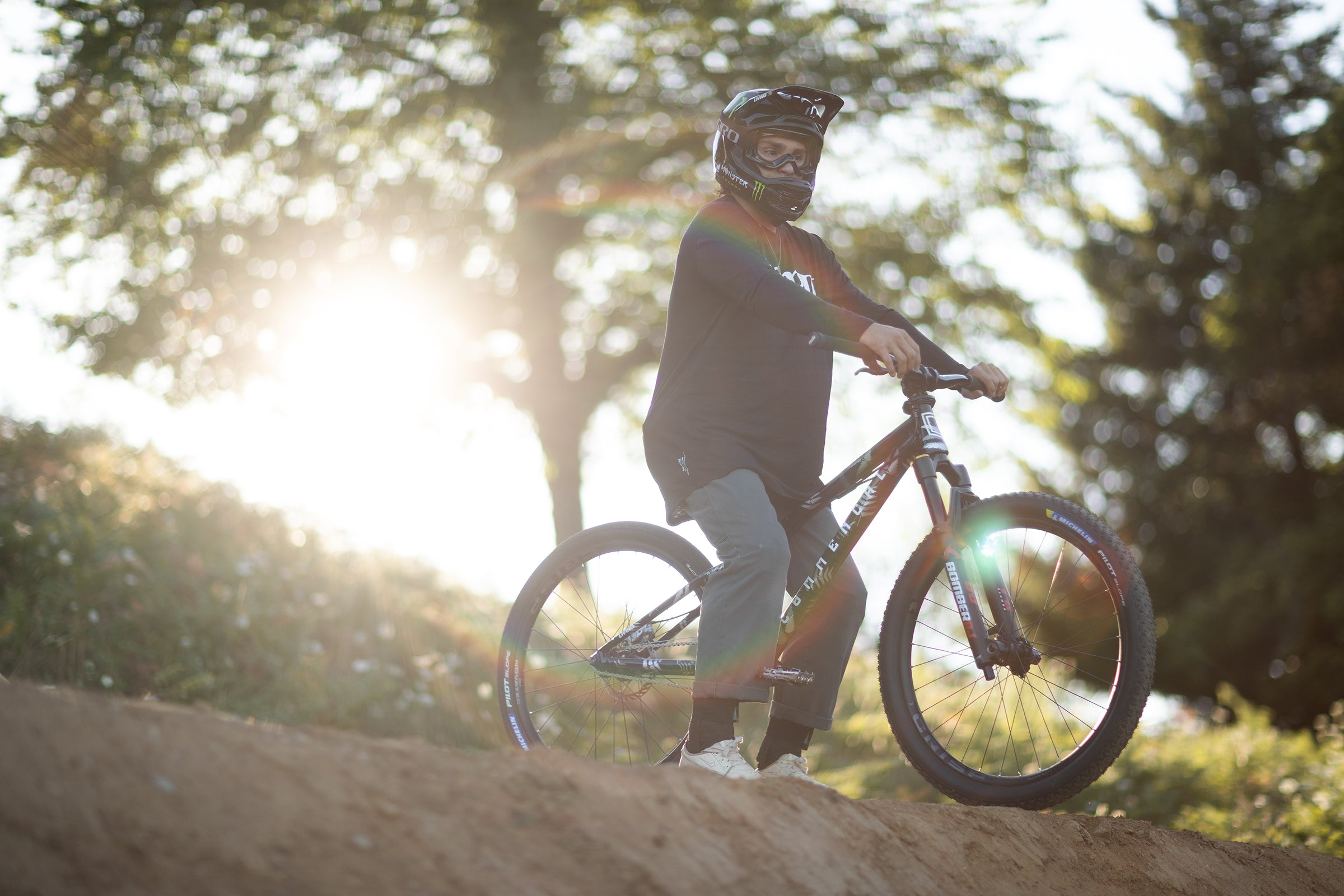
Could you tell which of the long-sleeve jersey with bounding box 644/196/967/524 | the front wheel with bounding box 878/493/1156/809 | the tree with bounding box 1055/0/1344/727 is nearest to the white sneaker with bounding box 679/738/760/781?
the front wheel with bounding box 878/493/1156/809

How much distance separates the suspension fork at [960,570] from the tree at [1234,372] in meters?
15.2

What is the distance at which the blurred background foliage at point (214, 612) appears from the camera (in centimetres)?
591

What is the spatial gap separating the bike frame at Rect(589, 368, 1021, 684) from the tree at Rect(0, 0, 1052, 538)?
19.6 feet

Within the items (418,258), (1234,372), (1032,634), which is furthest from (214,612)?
(1234,372)

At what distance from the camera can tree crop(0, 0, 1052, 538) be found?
8.38 m

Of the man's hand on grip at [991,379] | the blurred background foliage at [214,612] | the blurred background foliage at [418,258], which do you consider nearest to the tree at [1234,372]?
the blurred background foliage at [418,258]

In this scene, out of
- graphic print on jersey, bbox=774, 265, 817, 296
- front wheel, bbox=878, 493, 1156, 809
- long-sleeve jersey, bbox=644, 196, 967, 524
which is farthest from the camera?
graphic print on jersey, bbox=774, 265, 817, 296

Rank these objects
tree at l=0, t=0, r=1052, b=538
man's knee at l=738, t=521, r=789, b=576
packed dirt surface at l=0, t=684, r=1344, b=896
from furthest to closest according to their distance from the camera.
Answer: tree at l=0, t=0, r=1052, b=538 → man's knee at l=738, t=521, r=789, b=576 → packed dirt surface at l=0, t=684, r=1344, b=896

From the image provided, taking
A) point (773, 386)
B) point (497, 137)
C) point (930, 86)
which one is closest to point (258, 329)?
point (497, 137)

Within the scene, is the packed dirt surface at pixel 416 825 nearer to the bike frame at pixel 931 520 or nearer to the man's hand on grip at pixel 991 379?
the bike frame at pixel 931 520

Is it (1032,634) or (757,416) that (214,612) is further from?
(1032,634)

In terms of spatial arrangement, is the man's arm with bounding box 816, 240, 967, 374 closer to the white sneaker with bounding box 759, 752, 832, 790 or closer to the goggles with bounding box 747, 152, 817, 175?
the goggles with bounding box 747, 152, 817, 175

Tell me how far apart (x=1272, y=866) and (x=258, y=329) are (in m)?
9.10

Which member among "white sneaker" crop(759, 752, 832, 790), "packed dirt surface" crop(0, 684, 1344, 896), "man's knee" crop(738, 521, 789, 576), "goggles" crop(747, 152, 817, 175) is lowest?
"white sneaker" crop(759, 752, 832, 790)
